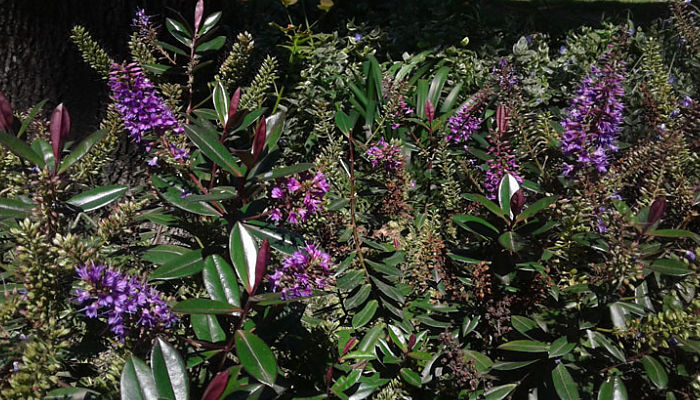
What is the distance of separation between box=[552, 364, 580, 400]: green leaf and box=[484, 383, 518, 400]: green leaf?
0.50 ft

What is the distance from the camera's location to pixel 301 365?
146 centimetres

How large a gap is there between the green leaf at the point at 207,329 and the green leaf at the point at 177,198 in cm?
24

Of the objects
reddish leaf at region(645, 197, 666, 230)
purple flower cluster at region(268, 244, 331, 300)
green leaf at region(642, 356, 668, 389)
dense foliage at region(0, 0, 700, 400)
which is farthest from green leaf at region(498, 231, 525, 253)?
purple flower cluster at region(268, 244, 331, 300)

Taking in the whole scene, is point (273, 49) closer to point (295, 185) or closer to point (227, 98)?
point (227, 98)

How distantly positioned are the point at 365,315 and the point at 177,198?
0.61 meters

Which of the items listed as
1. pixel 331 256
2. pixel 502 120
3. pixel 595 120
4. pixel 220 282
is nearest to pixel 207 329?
pixel 220 282

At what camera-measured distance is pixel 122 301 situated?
1053 millimetres

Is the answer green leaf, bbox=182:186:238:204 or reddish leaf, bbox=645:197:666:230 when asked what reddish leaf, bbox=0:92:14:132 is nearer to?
green leaf, bbox=182:186:238:204

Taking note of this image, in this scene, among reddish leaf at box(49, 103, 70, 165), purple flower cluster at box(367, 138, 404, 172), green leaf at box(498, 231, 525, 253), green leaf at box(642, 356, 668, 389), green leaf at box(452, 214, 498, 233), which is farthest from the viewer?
purple flower cluster at box(367, 138, 404, 172)

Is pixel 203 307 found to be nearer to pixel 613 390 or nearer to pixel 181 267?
pixel 181 267

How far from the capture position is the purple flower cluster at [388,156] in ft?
6.02

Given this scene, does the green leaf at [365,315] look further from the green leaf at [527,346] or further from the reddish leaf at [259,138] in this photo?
the reddish leaf at [259,138]

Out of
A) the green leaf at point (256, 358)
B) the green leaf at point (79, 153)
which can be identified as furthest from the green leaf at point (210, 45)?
the green leaf at point (256, 358)

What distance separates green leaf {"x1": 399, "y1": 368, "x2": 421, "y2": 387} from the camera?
1.56 m
